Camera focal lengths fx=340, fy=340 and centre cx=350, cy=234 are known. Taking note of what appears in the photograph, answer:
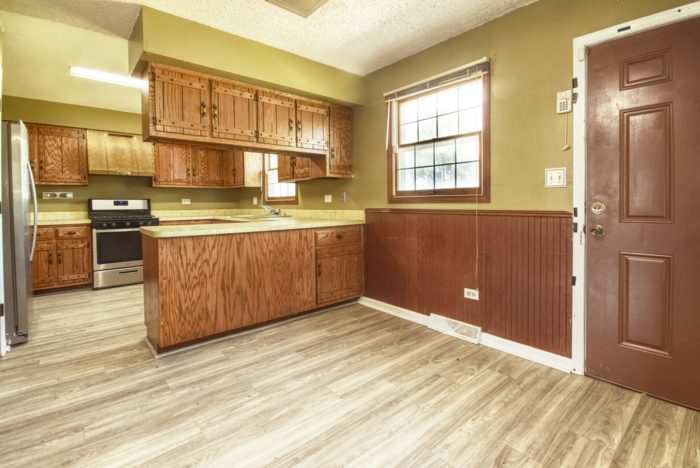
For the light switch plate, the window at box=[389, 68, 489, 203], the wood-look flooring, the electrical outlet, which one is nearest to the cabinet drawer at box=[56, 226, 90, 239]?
the wood-look flooring

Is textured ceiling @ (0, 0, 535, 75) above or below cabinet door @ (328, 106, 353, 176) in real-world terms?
above

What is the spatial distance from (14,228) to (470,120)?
12.8 ft

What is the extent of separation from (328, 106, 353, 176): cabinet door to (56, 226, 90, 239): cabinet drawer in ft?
12.2

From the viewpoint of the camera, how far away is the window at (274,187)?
16.6ft

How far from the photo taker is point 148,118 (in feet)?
8.95

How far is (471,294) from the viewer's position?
9.62ft

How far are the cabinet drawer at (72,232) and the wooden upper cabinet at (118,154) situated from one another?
2.91ft

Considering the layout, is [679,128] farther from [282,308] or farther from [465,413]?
[282,308]

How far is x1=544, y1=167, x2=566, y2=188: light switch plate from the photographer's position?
7.62 feet

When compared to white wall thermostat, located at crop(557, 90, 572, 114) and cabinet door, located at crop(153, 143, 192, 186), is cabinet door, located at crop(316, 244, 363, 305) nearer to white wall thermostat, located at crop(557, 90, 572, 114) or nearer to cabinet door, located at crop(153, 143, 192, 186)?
Result: white wall thermostat, located at crop(557, 90, 572, 114)

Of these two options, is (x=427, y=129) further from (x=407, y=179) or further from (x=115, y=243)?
(x=115, y=243)

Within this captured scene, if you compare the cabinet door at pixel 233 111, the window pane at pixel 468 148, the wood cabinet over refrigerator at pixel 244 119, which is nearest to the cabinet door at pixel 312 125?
the wood cabinet over refrigerator at pixel 244 119

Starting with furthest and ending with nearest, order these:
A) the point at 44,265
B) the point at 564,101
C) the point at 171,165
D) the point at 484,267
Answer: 1. the point at 171,165
2. the point at 44,265
3. the point at 484,267
4. the point at 564,101

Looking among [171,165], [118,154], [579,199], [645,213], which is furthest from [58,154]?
[645,213]
